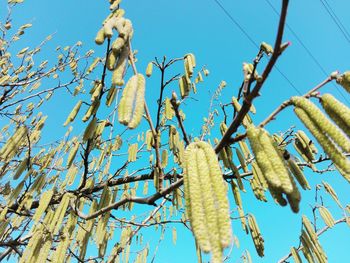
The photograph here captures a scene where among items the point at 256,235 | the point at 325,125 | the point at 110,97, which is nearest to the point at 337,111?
the point at 325,125

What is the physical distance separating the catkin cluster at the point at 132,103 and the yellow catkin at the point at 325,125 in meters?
0.57

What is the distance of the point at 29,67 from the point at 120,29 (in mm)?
2731

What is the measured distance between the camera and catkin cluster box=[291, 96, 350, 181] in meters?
0.99

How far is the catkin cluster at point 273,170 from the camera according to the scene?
0.91m

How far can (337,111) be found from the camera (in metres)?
1.09

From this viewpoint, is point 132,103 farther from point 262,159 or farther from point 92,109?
point 92,109

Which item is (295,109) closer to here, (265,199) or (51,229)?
(265,199)

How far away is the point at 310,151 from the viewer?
1.91 m

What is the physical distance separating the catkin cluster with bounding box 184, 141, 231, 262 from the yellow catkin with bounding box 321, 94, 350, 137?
43cm

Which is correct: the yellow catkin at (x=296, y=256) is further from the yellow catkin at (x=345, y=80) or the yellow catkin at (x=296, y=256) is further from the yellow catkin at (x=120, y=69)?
the yellow catkin at (x=120, y=69)

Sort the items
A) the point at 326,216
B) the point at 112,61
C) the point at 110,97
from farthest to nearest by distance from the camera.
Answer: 1. the point at 326,216
2. the point at 110,97
3. the point at 112,61

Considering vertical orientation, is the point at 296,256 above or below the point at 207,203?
above

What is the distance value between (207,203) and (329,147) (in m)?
0.46

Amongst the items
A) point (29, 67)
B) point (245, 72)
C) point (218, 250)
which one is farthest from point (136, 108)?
point (29, 67)
